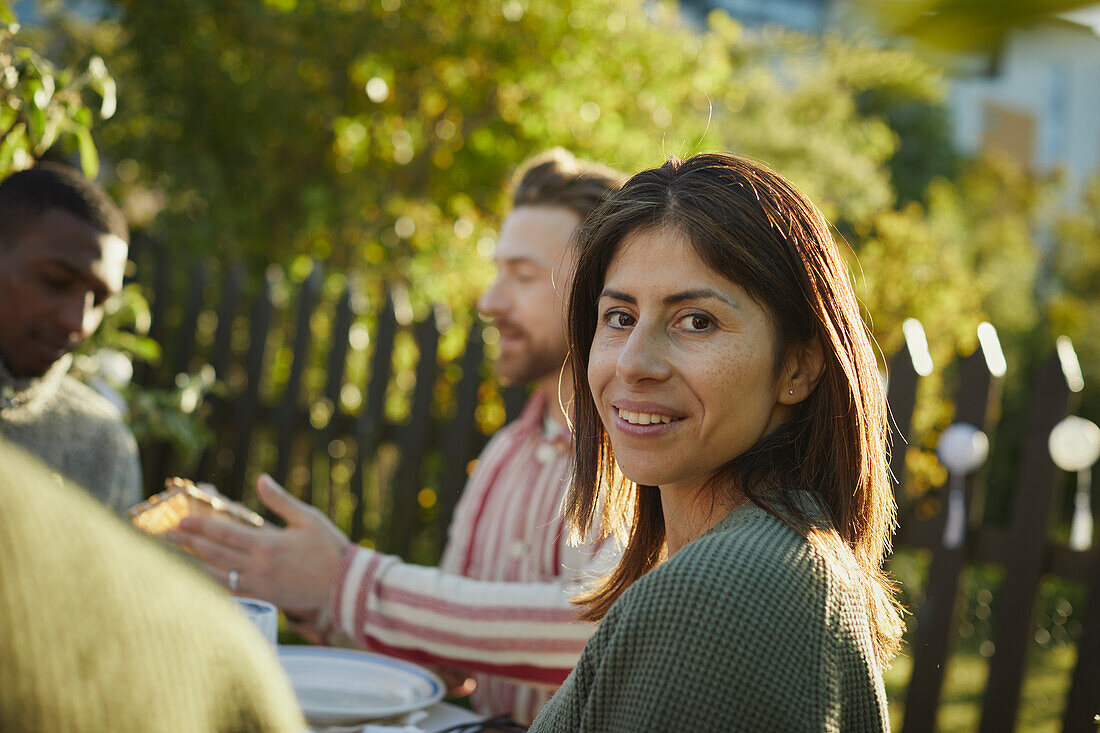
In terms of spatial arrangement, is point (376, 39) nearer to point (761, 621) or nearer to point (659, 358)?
point (659, 358)

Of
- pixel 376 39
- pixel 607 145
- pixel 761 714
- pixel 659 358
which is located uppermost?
pixel 376 39

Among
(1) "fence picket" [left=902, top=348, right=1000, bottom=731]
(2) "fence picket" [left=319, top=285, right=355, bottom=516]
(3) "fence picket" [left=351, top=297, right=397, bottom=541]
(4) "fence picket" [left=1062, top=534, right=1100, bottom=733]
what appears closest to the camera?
(4) "fence picket" [left=1062, top=534, right=1100, bottom=733]

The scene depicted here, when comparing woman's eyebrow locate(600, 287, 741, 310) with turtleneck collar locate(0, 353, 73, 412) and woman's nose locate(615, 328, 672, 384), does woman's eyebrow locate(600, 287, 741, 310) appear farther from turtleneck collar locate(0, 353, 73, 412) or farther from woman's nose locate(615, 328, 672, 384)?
turtleneck collar locate(0, 353, 73, 412)

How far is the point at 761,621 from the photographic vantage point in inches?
39.8

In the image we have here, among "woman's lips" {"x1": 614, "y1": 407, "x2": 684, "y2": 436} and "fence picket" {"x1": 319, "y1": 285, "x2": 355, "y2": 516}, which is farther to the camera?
"fence picket" {"x1": 319, "y1": 285, "x2": 355, "y2": 516}

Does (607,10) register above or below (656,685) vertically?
above

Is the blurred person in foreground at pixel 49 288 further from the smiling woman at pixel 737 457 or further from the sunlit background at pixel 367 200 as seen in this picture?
the smiling woman at pixel 737 457

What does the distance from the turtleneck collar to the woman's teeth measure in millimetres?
1547

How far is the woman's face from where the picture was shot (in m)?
1.32

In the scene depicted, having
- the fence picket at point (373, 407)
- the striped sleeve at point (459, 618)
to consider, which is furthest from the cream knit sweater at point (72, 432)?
the fence picket at point (373, 407)

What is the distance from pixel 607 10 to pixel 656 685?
17.8 ft

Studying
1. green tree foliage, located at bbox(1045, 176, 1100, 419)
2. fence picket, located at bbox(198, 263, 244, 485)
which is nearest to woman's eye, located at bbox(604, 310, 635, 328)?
fence picket, located at bbox(198, 263, 244, 485)

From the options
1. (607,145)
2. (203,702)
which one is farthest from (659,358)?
(607,145)

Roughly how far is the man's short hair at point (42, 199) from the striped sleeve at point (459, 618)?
3.41ft
